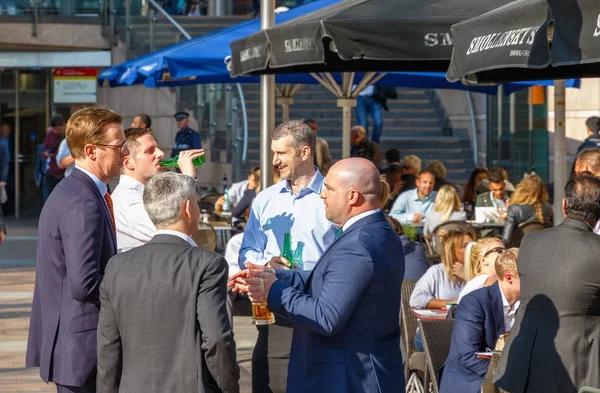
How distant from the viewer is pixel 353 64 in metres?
10.5

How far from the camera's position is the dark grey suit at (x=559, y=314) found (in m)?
5.50

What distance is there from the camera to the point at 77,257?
486cm

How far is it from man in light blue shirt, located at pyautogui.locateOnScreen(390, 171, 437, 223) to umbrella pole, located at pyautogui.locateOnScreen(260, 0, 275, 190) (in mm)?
4788

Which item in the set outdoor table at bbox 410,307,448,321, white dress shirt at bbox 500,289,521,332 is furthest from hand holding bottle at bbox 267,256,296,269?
outdoor table at bbox 410,307,448,321

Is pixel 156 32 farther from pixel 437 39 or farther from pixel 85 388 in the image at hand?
pixel 85 388

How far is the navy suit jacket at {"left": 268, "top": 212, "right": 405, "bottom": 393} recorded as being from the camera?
15.0 feet

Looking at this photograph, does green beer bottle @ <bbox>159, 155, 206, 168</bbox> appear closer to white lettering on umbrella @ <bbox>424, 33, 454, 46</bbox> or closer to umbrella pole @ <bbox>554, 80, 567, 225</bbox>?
white lettering on umbrella @ <bbox>424, 33, 454, 46</bbox>

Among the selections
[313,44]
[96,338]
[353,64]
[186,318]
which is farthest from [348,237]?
[353,64]

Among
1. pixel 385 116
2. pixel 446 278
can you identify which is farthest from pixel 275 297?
pixel 385 116

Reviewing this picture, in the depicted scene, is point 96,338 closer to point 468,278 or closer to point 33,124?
point 468,278

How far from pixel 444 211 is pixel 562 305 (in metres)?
7.72

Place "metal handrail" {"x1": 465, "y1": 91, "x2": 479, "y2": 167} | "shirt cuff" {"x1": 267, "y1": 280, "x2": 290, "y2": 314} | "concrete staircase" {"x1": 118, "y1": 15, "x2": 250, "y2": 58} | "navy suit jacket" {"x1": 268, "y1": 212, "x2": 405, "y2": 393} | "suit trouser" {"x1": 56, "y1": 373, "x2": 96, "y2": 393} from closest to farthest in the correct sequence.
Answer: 1. "navy suit jacket" {"x1": 268, "y1": 212, "x2": 405, "y2": 393}
2. "shirt cuff" {"x1": 267, "y1": 280, "x2": 290, "y2": 314}
3. "suit trouser" {"x1": 56, "y1": 373, "x2": 96, "y2": 393}
4. "concrete staircase" {"x1": 118, "y1": 15, "x2": 250, "y2": 58}
5. "metal handrail" {"x1": 465, "y1": 91, "x2": 479, "y2": 167}

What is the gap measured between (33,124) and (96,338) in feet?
71.6

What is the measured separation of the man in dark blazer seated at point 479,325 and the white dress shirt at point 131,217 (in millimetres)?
1777
